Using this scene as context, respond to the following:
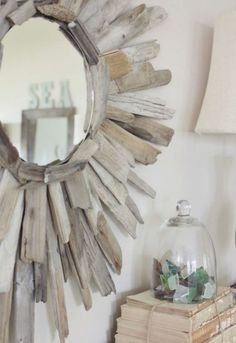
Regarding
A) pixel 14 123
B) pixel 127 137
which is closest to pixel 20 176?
pixel 14 123

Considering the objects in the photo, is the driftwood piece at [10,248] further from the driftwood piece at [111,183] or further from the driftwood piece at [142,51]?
the driftwood piece at [142,51]

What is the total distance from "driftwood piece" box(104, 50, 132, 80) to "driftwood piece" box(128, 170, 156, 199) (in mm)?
225

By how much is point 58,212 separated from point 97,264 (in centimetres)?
18

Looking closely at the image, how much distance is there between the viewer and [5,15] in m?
0.87

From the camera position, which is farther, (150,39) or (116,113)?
(150,39)

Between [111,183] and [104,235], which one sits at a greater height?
[111,183]

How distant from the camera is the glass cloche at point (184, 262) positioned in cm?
111

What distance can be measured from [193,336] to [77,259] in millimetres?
282

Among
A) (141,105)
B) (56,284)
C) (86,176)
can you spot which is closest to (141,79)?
(141,105)

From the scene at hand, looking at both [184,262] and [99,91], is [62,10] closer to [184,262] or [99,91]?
[99,91]

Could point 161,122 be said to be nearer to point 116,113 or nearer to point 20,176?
point 116,113

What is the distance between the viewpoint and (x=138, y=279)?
4.08 feet

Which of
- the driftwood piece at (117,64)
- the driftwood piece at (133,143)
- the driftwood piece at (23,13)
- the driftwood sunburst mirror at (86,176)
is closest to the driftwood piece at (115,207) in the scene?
the driftwood sunburst mirror at (86,176)

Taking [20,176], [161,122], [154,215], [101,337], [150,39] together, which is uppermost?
[150,39]
